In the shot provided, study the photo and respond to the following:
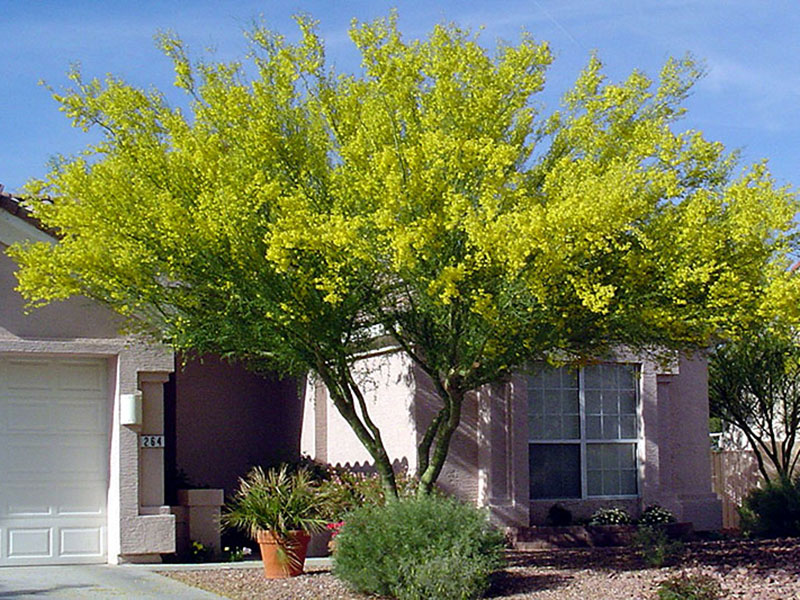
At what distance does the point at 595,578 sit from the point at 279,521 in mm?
3564

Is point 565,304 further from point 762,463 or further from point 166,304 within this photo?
point 762,463

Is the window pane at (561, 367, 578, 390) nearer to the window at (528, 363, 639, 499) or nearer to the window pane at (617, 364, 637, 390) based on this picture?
the window at (528, 363, 639, 499)

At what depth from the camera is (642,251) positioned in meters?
11.4

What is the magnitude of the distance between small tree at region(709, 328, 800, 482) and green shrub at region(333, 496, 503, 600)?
441 inches

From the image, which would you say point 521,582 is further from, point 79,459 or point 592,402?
point 79,459

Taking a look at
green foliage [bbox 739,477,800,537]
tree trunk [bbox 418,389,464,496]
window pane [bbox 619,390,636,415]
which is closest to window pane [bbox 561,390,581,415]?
window pane [bbox 619,390,636,415]

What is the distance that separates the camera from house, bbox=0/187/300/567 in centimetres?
1402

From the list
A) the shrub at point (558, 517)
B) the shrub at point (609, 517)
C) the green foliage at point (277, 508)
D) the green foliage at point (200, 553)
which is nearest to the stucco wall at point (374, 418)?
the green foliage at point (277, 508)

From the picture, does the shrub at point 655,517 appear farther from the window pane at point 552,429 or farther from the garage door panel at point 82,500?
the garage door panel at point 82,500

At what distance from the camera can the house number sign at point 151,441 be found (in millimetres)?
14414

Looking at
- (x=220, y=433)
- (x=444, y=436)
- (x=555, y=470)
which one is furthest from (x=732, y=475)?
(x=444, y=436)

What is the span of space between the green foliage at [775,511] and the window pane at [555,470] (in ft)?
9.48

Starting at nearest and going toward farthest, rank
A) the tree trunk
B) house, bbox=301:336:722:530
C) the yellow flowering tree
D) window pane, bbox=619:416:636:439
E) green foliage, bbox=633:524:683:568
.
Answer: the yellow flowering tree, the tree trunk, green foliage, bbox=633:524:683:568, house, bbox=301:336:722:530, window pane, bbox=619:416:636:439

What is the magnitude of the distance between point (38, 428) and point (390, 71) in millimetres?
6400
